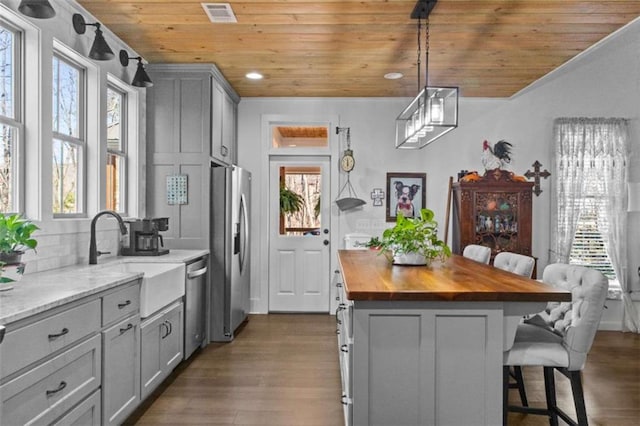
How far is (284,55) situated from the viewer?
13.1 ft

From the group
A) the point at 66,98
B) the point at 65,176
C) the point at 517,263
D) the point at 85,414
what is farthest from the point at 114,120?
the point at 517,263

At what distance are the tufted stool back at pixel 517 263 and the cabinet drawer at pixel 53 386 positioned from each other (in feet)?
8.41

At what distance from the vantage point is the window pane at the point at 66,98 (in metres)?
3.07

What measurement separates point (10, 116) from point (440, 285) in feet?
8.61

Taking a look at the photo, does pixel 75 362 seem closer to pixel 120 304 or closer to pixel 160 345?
pixel 120 304

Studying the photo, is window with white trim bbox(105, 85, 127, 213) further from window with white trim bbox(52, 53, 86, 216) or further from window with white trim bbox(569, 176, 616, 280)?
window with white trim bbox(569, 176, 616, 280)

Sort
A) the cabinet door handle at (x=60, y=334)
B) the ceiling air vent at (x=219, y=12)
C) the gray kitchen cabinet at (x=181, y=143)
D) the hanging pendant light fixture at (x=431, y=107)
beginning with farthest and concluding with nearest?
the gray kitchen cabinet at (x=181, y=143) < the ceiling air vent at (x=219, y=12) < the hanging pendant light fixture at (x=431, y=107) < the cabinet door handle at (x=60, y=334)

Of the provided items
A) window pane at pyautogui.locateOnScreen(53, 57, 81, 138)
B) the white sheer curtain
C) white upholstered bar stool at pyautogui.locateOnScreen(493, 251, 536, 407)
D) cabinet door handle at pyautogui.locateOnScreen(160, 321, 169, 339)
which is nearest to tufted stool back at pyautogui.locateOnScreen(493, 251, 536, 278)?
white upholstered bar stool at pyautogui.locateOnScreen(493, 251, 536, 407)

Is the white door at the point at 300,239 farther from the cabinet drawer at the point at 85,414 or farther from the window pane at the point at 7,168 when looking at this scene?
the cabinet drawer at the point at 85,414

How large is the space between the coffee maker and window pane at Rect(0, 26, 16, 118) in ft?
4.22

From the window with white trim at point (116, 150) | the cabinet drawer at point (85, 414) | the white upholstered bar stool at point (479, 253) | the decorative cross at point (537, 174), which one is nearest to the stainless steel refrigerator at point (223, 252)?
the window with white trim at point (116, 150)

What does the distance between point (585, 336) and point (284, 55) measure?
124 inches

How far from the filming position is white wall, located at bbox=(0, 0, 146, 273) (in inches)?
106

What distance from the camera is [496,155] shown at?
5.27 meters
